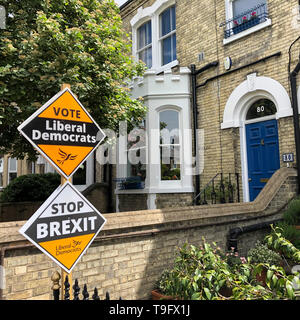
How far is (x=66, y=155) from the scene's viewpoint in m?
2.60

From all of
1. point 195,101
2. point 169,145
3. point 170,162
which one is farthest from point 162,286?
point 195,101

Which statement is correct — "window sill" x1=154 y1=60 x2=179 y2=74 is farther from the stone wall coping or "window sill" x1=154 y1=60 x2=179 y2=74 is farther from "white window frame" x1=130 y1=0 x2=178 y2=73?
the stone wall coping

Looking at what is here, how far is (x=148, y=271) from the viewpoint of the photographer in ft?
15.1

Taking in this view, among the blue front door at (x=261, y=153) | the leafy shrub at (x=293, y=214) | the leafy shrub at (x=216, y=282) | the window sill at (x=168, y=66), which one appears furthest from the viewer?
the window sill at (x=168, y=66)

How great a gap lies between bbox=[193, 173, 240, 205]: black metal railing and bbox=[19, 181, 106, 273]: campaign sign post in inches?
217

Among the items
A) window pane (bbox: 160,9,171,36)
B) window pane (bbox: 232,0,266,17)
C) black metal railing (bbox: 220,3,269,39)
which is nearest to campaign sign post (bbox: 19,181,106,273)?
black metal railing (bbox: 220,3,269,39)

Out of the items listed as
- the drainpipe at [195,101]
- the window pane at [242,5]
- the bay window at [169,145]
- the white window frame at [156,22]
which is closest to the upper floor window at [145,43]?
the white window frame at [156,22]

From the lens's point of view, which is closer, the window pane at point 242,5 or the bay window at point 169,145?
the window pane at point 242,5

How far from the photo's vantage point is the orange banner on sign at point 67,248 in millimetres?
2356

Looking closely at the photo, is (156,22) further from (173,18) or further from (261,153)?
(261,153)

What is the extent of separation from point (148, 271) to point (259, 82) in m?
5.56

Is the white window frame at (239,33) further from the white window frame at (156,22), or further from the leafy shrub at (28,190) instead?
the leafy shrub at (28,190)

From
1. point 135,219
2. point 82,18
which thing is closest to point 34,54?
point 82,18

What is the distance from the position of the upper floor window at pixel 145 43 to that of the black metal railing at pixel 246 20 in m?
3.57
